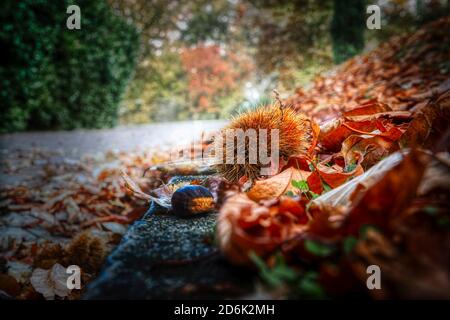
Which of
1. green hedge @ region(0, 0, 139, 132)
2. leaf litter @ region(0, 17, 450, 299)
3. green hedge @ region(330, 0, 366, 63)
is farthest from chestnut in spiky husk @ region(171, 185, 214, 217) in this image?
green hedge @ region(330, 0, 366, 63)

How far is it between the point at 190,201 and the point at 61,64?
7514 mm

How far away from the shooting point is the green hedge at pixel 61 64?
19.7 ft

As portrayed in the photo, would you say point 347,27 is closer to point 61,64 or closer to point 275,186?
point 61,64

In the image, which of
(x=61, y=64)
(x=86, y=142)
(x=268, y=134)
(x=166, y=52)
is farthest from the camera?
(x=166, y=52)

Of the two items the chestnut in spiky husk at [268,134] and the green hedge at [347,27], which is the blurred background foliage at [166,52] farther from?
the chestnut in spiky husk at [268,134]

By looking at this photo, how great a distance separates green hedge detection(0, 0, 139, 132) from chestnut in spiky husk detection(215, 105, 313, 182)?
20.4 feet

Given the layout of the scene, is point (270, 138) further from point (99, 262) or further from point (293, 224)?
point (99, 262)

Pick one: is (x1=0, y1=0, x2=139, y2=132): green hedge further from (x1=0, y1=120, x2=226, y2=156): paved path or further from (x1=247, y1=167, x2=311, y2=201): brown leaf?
(x1=247, y1=167, x2=311, y2=201): brown leaf

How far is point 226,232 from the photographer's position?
680 mm

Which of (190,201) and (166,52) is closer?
(190,201)

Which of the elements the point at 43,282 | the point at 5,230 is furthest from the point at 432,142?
the point at 5,230

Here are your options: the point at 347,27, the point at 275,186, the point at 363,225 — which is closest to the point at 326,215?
the point at 363,225

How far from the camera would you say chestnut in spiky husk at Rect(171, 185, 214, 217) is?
3.74 feet

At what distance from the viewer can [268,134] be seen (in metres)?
1.28
